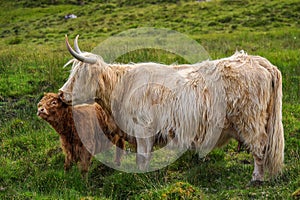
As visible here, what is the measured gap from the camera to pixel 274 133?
591 centimetres

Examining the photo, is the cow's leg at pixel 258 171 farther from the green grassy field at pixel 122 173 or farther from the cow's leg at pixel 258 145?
the green grassy field at pixel 122 173

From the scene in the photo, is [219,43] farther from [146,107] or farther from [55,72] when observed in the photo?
[146,107]

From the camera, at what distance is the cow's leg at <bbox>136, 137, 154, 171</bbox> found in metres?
6.26

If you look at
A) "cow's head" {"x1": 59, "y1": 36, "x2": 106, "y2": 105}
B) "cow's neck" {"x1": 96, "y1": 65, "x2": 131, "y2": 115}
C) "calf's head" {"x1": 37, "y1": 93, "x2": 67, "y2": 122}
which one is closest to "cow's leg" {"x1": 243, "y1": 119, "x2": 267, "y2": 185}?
"cow's neck" {"x1": 96, "y1": 65, "x2": 131, "y2": 115}

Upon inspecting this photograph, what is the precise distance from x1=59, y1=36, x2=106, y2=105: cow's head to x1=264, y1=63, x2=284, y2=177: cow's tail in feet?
7.42

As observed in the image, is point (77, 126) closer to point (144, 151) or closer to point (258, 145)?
point (144, 151)

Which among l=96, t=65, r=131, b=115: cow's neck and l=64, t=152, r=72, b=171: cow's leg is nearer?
l=96, t=65, r=131, b=115: cow's neck

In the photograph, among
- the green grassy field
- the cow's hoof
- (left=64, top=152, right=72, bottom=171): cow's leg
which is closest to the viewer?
the green grassy field

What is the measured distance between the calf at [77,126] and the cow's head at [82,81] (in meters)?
0.32

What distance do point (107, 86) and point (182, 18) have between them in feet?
60.5

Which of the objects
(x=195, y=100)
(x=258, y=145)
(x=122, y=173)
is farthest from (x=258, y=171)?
(x=122, y=173)

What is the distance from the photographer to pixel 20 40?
2189cm

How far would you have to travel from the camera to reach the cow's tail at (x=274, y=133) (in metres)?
5.87

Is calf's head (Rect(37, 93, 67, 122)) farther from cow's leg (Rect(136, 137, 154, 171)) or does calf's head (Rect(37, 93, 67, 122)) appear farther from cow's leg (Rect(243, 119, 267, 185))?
cow's leg (Rect(243, 119, 267, 185))
